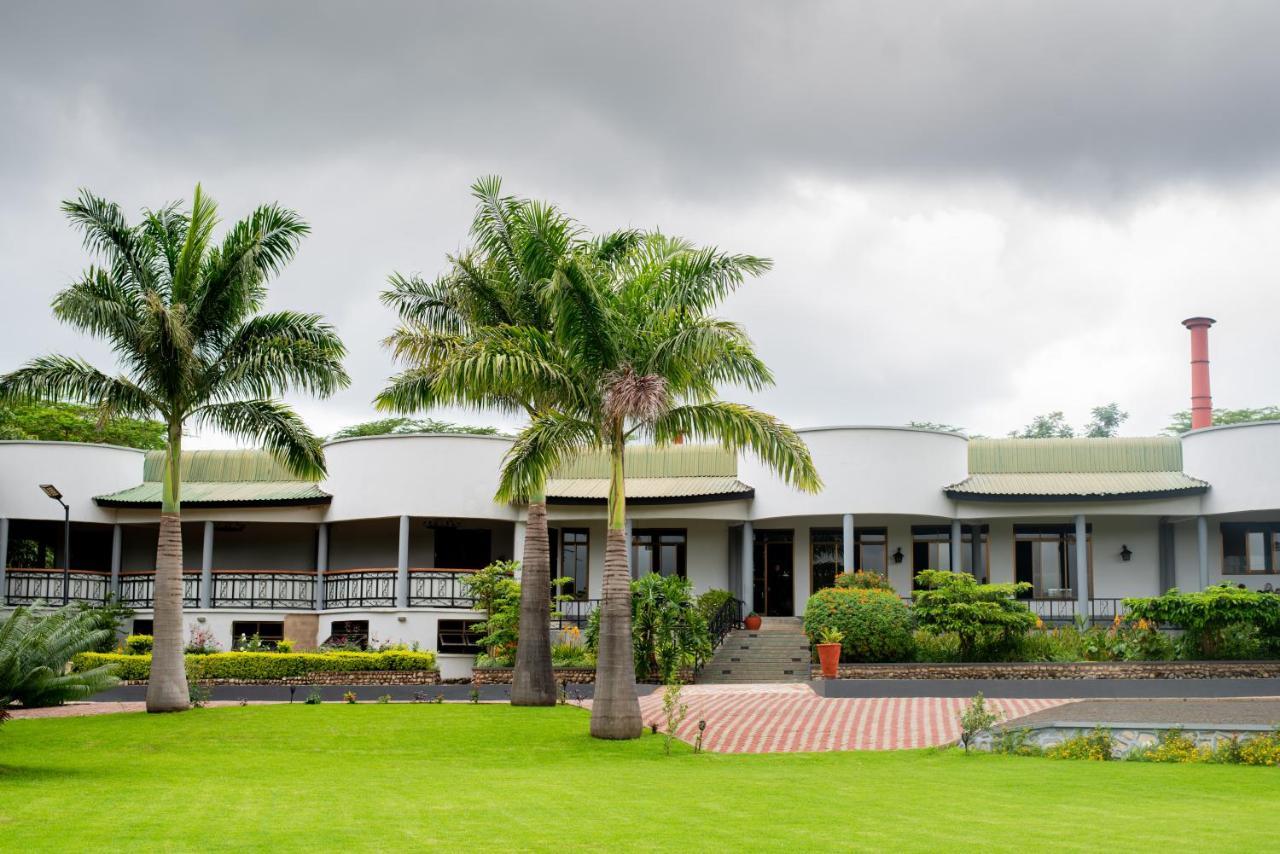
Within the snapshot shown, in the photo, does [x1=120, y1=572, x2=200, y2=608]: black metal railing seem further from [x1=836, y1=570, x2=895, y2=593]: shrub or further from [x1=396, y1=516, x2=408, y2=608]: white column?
[x1=836, y1=570, x2=895, y2=593]: shrub

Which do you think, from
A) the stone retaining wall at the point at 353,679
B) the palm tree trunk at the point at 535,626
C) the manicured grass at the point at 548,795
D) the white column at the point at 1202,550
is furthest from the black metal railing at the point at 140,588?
the white column at the point at 1202,550

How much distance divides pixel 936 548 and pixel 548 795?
21.3 meters

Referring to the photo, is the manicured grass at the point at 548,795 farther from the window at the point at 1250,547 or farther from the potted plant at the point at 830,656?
the window at the point at 1250,547

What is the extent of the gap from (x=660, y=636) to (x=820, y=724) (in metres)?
5.59

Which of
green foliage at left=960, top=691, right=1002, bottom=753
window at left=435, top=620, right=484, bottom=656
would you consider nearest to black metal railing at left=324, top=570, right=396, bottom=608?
window at left=435, top=620, right=484, bottom=656

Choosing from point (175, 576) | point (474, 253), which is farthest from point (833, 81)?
point (175, 576)

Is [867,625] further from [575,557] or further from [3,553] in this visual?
[3,553]

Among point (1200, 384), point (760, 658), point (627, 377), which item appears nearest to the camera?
point (627, 377)

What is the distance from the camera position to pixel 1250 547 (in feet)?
102

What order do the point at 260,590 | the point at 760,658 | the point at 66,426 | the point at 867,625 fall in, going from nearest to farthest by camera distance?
the point at 867,625 < the point at 760,658 < the point at 260,590 < the point at 66,426

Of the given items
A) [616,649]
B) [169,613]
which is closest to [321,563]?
[169,613]

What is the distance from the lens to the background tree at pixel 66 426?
141 feet

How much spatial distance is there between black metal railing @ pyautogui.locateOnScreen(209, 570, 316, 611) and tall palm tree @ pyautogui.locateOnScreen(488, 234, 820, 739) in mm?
13763

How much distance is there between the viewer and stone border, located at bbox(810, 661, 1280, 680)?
943 inches
